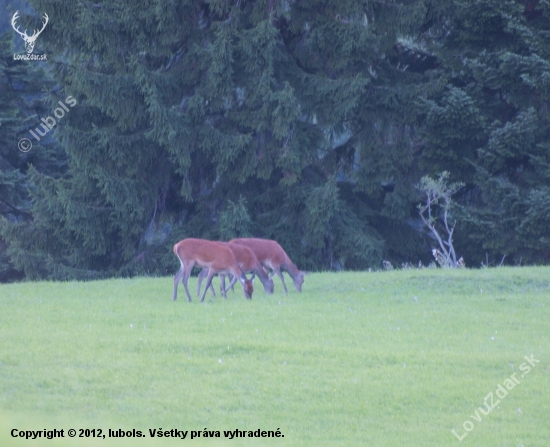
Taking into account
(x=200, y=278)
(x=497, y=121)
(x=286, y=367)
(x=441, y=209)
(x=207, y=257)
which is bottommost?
(x=200, y=278)

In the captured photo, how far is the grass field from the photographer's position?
27.7ft

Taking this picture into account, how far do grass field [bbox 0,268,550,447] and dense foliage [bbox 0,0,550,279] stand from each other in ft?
31.1

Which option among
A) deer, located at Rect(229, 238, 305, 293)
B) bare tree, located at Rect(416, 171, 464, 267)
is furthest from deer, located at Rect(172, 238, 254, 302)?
bare tree, located at Rect(416, 171, 464, 267)

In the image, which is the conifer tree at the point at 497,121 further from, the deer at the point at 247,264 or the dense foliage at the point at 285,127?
the deer at the point at 247,264

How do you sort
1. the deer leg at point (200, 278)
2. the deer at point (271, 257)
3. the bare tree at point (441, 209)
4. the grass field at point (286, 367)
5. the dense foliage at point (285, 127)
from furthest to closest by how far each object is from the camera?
1. the dense foliage at point (285, 127)
2. the bare tree at point (441, 209)
3. the deer at point (271, 257)
4. the deer leg at point (200, 278)
5. the grass field at point (286, 367)

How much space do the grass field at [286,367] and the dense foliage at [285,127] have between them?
373 inches

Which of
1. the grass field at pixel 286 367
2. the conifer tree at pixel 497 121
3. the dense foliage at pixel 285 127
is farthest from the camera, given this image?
the dense foliage at pixel 285 127

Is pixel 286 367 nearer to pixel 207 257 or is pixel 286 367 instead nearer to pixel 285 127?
pixel 207 257

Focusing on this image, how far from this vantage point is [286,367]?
1043cm

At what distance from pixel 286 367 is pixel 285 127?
15450mm

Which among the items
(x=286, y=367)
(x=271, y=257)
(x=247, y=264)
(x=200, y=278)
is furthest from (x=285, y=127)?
(x=286, y=367)

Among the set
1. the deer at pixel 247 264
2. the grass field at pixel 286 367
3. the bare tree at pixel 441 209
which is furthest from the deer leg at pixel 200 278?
the bare tree at pixel 441 209

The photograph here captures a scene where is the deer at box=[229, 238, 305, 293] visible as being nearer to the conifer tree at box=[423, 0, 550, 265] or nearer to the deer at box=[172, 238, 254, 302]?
the deer at box=[172, 238, 254, 302]

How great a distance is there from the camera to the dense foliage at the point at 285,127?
25.3m
